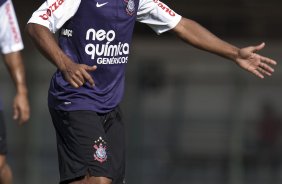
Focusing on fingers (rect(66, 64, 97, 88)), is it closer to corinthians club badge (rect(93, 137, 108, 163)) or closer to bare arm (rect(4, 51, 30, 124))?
corinthians club badge (rect(93, 137, 108, 163))

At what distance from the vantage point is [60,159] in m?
7.27

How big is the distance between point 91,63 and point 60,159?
745 millimetres

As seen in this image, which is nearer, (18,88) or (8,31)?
(18,88)

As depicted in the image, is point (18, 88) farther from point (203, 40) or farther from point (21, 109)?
point (203, 40)

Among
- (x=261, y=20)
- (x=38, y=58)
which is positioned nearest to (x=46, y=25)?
(x=38, y=58)

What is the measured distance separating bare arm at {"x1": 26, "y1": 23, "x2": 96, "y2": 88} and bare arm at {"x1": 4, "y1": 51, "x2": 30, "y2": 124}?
984 millimetres

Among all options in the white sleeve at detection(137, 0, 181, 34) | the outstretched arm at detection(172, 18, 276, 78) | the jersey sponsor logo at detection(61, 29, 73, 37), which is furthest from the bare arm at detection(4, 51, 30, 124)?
the outstretched arm at detection(172, 18, 276, 78)

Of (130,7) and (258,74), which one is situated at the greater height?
(130,7)

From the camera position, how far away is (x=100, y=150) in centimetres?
714

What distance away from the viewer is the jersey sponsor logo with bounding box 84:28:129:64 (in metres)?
7.23

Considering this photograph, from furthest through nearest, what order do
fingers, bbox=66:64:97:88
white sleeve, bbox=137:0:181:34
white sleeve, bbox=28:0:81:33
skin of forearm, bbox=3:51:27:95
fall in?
skin of forearm, bbox=3:51:27:95, white sleeve, bbox=137:0:181:34, white sleeve, bbox=28:0:81:33, fingers, bbox=66:64:97:88

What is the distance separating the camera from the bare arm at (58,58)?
21.0 ft

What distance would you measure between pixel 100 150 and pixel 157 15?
131 centimetres

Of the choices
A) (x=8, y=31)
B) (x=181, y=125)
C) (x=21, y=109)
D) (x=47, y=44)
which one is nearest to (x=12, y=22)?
(x=8, y=31)
